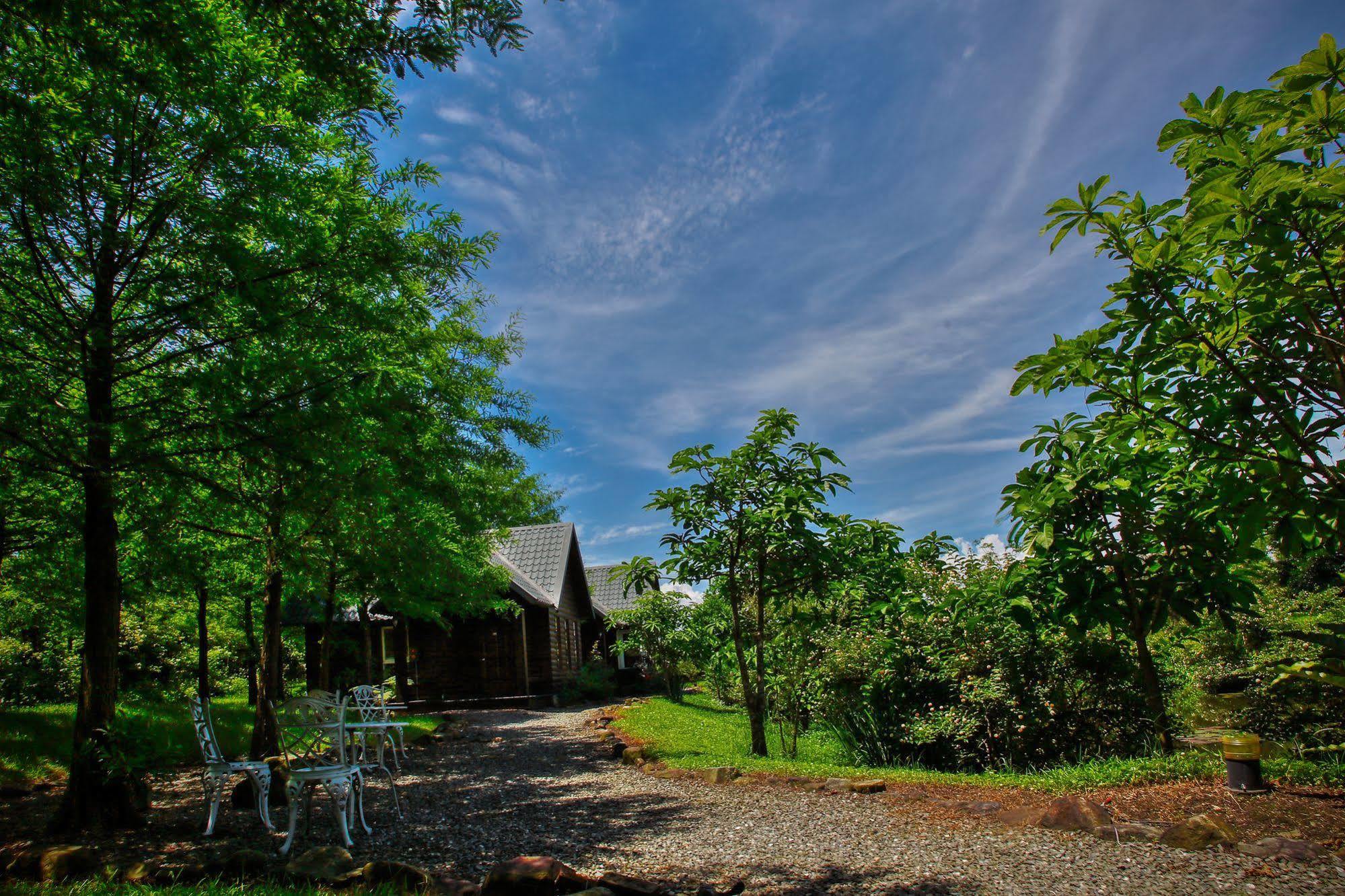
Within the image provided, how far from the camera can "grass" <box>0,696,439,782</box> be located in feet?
19.0

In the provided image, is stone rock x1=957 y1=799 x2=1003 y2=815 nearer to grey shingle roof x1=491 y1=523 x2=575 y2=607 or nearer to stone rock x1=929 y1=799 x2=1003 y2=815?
stone rock x1=929 y1=799 x2=1003 y2=815

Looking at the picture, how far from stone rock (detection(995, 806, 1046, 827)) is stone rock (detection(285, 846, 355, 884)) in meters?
4.14

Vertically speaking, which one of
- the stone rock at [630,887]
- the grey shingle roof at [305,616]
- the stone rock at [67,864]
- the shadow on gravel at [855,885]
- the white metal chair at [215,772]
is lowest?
the shadow on gravel at [855,885]

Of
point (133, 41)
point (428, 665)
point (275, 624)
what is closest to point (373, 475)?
point (133, 41)

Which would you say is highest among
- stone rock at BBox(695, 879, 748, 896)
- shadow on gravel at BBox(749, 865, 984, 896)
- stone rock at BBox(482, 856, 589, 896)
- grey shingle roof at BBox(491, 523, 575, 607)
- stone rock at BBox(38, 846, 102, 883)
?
grey shingle roof at BBox(491, 523, 575, 607)

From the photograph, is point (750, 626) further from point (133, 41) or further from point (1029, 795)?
point (133, 41)

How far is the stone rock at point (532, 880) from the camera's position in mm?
3617

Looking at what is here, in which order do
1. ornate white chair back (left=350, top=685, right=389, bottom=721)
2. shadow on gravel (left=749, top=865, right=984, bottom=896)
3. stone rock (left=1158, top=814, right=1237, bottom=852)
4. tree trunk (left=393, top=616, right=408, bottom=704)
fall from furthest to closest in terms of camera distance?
1. tree trunk (left=393, top=616, right=408, bottom=704)
2. ornate white chair back (left=350, top=685, right=389, bottom=721)
3. stone rock (left=1158, top=814, right=1237, bottom=852)
4. shadow on gravel (left=749, top=865, right=984, bottom=896)

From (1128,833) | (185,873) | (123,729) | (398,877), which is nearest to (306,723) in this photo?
(123,729)

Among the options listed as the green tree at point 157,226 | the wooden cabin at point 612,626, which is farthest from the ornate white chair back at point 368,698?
the wooden cabin at point 612,626

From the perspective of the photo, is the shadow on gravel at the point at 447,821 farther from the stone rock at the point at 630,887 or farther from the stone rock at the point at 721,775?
the stone rock at the point at 630,887

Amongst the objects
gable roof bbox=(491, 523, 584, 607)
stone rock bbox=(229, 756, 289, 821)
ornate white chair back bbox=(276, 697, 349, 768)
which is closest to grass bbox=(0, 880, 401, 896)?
ornate white chair back bbox=(276, 697, 349, 768)

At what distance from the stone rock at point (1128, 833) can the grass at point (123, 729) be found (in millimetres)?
6469

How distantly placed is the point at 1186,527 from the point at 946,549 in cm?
427
